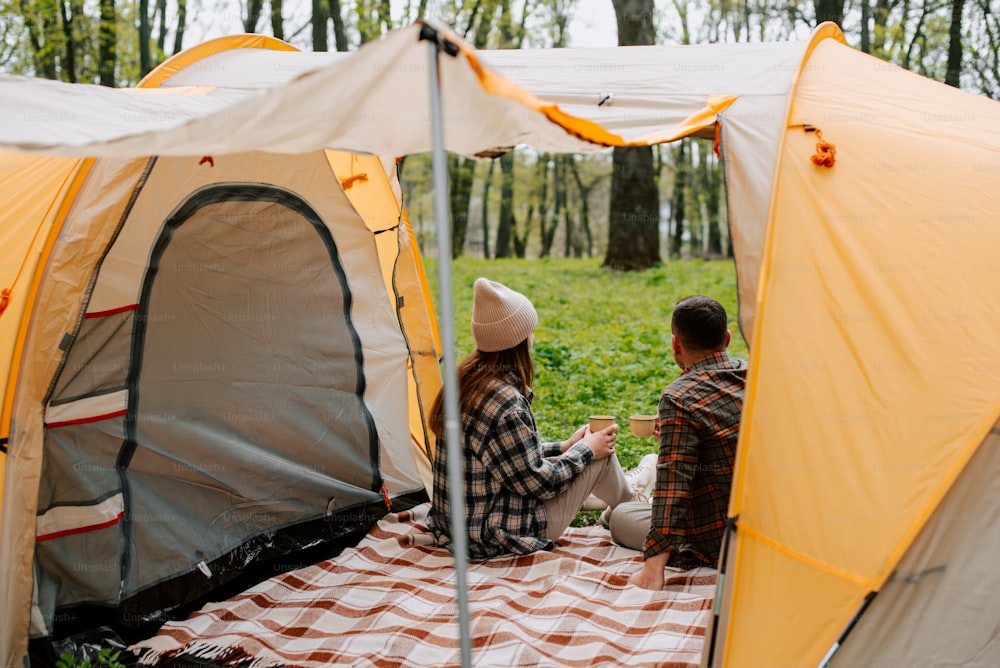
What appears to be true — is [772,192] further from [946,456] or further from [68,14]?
[68,14]

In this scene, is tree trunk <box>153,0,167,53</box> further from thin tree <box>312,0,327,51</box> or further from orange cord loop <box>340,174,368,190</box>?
orange cord loop <box>340,174,368,190</box>

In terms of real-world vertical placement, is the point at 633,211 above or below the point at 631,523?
above

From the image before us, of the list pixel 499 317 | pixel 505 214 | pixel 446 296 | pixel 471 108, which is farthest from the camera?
pixel 505 214

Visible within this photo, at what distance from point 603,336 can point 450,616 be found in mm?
5799

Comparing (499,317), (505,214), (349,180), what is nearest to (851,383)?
(499,317)

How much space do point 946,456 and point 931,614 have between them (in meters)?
0.44

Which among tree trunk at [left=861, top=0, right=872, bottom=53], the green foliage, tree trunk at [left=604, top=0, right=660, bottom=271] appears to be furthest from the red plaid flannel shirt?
tree trunk at [left=861, top=0, right=872, bottom=53]

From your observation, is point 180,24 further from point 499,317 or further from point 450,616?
point 450,616

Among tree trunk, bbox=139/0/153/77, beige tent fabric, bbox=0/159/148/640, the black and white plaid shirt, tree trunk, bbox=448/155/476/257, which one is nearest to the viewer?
beige tent fabric, bbox=0/159/148/640

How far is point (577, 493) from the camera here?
Result: 3.86 metres

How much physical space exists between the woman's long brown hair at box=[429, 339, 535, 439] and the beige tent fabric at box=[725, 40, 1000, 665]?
130cm

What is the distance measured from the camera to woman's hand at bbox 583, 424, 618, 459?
12.5ft

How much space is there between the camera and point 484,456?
12.0 feet

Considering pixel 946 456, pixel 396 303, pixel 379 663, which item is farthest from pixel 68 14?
pixel 946 456
